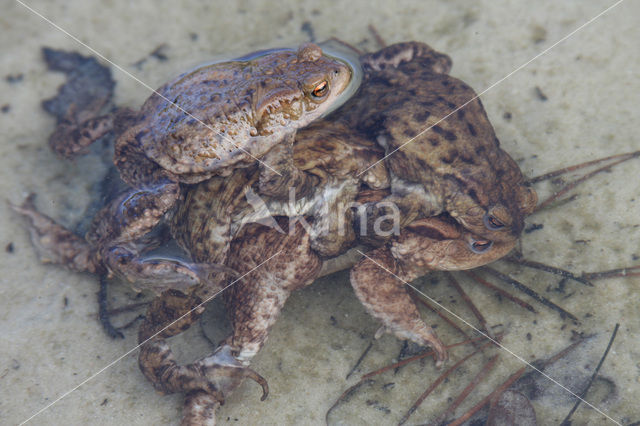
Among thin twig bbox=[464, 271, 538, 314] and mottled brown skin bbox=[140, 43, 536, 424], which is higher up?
mottled brown skin bbox=[140, 43, 536, 424]

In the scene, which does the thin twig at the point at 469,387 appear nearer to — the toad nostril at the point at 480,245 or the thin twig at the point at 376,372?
the thin twig at the point at 376,372

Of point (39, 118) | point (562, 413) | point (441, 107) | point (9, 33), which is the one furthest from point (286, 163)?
point (9, 33)

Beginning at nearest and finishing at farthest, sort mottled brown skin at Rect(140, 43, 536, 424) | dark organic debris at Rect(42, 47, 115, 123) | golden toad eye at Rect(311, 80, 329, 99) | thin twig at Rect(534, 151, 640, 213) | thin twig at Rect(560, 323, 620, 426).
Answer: thin twig at Rect(560, 323, 620, 426) < golden toad eye at Rect(311, 80, 329, 99) < mottled brown skin at Rect(140, 43, 536, 424) < thin twig at Rect(534, 151, 640, 213) < dark organic debris at Rect(42, 47, 115, 123)

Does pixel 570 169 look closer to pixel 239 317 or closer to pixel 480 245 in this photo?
pixel 480 245

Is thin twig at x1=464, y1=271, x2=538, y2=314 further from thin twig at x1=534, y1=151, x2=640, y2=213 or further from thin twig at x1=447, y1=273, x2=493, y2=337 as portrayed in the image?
thin twig at x1=534, y1=151, x2=640, y2=213
